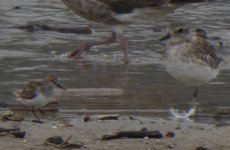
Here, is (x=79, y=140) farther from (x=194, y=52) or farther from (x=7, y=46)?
(x=7, y=46)

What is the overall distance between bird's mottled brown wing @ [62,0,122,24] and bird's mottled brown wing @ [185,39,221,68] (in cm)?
367

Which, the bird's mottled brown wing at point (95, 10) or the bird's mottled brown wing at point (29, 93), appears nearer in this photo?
the bird's mottled brown wing at point (29, 93)

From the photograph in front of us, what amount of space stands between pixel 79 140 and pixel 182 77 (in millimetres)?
2577

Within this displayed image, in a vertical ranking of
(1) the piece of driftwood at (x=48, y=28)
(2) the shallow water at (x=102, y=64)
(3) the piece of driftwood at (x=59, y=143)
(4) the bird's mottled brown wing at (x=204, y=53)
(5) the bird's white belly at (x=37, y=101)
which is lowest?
(2) the shallow water at (x=102, y=64)

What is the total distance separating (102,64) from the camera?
486 inches

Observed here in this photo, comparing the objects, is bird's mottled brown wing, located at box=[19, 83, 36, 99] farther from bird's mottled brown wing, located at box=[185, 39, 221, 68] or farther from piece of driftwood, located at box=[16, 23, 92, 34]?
piece of driftwood, located at box=[16, 23, 92, 34]

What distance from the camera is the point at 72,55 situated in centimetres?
1273

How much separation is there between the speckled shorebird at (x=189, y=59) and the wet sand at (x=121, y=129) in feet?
3.51

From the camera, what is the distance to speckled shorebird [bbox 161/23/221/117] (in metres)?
9.80

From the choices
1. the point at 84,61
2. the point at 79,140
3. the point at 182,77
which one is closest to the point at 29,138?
the point at 79,140

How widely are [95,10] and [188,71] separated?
4244mm

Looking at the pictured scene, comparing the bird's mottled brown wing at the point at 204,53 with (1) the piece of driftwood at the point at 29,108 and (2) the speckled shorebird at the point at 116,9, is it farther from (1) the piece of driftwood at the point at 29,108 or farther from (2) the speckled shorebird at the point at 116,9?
(2) the speckled shorebird at the point at 116,9

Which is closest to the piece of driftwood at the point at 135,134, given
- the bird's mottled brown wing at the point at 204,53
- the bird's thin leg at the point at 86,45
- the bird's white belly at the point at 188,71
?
the bird's white belly at the point at 188,71

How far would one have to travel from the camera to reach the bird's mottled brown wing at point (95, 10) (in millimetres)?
13766
